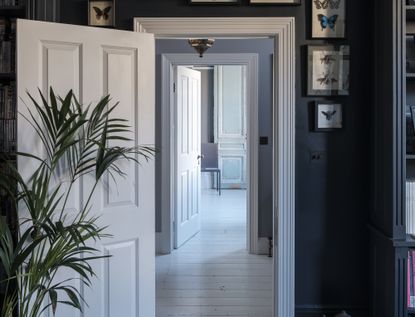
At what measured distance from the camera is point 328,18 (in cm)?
315

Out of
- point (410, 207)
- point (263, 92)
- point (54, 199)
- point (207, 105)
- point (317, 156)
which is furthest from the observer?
point (207, 105)

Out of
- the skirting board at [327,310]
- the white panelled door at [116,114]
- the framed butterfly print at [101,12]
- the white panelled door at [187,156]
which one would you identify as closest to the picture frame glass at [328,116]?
the white panelled door at [116,114]

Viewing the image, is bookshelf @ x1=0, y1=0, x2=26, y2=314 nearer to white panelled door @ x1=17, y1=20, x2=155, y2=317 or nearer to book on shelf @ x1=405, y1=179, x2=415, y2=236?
white panelled door @ x1=17, y1=20, x2=155, y2=317

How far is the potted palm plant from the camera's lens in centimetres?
226

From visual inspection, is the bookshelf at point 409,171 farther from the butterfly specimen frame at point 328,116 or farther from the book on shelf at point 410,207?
the butterfly specimen frame at point 328,116

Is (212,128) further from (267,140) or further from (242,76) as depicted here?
(267,140)

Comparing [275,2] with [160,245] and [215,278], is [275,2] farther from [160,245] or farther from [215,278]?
[160,245]

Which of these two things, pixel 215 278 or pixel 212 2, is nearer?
pixel 212 2

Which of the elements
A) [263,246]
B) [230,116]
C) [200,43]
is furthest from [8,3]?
[230,116]

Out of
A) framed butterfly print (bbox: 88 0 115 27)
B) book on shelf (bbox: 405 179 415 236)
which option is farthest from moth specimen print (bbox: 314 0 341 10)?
framed butterfly print (bbox: 88 0 115 27)

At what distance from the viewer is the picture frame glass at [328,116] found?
3.17 meters

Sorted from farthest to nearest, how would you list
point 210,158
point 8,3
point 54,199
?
point 210,158, point 8,3, point 54,199

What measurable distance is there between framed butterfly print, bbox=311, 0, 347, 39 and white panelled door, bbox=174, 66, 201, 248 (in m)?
2.53

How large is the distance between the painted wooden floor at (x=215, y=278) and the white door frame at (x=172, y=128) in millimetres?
374
